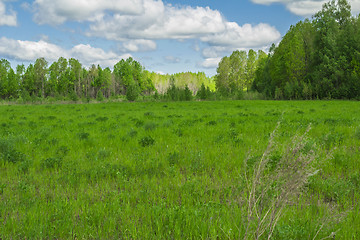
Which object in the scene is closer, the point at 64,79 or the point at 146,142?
the point at 146,142

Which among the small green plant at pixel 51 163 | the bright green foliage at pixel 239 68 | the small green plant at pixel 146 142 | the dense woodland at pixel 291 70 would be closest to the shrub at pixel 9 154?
the small green plant at pixel 51 163

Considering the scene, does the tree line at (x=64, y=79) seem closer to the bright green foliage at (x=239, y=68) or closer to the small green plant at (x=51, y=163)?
the bright green foliage at (x=239, y=68)

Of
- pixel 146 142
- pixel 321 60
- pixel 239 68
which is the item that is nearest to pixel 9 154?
pixel 146 142

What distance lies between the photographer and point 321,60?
162 feet

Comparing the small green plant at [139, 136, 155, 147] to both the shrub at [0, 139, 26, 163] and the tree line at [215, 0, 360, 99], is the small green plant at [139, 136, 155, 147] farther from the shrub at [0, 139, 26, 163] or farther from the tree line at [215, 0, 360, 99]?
the tree line at [215, 0, 360, 99]

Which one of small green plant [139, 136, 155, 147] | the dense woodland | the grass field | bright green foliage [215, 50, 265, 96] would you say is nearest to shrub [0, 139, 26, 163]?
the grass field

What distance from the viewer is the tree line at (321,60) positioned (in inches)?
1741

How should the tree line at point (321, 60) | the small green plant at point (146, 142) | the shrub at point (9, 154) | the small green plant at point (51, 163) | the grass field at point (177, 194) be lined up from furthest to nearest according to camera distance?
1. the tree line at point (321, 60)
2. the small green plant at point (146, 142)
3. the shrub at point (9, 154)
4. the small green plant at point (51, 163)
5. the grass field at point (177, 194)

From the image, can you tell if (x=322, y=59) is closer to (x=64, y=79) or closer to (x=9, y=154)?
(x=9, y=154)

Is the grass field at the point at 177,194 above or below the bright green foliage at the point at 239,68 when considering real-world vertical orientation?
below

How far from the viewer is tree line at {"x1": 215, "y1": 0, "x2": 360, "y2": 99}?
44.2 m

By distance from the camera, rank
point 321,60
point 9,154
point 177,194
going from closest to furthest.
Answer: point 177,194
point 9,154
point 321,60

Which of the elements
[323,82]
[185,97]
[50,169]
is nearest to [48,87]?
[185,97]

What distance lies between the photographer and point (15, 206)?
3867mm
